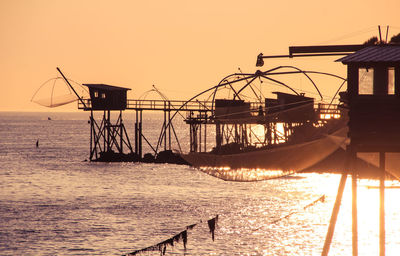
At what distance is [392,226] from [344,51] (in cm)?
1975

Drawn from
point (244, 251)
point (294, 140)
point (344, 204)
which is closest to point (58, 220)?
point (244, 251)

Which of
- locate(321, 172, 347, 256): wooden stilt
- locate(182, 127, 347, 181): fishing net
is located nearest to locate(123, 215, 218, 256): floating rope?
locate(182, 127, 347, 181): fishing net

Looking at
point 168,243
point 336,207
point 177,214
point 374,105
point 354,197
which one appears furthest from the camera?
point 177,214

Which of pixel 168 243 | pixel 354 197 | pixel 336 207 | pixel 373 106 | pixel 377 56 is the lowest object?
pixel 168 243

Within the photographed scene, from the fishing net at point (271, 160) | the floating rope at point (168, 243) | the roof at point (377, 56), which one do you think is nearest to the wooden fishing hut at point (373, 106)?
the roof at point (377, 56)

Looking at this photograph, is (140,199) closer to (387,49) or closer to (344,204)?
(344,204)

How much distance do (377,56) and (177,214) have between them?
2715 cm

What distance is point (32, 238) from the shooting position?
121 feet

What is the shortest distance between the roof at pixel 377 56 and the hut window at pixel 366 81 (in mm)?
419

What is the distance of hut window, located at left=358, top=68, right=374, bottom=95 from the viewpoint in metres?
19.4

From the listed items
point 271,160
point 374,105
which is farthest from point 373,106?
point 271,160

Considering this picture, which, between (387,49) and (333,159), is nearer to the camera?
(387,49)

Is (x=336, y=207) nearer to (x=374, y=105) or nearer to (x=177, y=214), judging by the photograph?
(x=374, y=105)

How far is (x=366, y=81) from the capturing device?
1944 cm
